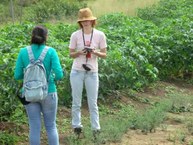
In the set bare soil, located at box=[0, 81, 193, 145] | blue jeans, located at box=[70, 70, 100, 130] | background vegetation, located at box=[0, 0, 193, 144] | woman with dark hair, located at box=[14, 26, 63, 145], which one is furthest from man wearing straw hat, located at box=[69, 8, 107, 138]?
woman with dark hair, located at box=[14, 26, 63, 145]

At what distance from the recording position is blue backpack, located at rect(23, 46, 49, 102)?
16.3 ft

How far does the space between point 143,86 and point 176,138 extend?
3676 millimetres

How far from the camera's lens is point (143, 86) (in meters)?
10.2

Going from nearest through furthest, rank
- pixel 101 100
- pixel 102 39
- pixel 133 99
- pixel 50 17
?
pixel 102 39
pixel 101 100
pixel 133 99
pixel 50 17

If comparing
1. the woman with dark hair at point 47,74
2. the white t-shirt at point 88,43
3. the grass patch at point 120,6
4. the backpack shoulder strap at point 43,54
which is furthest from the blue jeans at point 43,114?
the grass patch at point 120,6

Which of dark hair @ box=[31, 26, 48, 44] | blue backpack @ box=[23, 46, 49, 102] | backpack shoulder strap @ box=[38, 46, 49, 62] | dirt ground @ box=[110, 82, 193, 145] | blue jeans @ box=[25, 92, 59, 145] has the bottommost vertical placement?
dirt ground @ box=[110, 82, 193, 145]

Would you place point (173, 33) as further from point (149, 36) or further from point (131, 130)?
point (131, 130)

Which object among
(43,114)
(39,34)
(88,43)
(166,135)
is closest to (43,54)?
(39,34)

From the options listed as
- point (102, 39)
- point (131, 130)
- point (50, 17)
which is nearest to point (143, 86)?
point (131, 130)

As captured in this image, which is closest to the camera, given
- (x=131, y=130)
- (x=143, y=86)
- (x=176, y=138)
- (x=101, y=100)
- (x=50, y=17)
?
(x=176, y=138)

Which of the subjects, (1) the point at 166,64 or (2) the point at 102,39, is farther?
(1) the point at 166,64

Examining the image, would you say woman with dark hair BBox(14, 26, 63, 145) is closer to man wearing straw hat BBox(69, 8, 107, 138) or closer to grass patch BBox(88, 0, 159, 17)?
man wearing straw hat BBox(69, 8, 107, 138)

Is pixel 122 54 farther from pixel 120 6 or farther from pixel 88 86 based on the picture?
pixel 120 6

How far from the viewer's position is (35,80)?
4.98m
